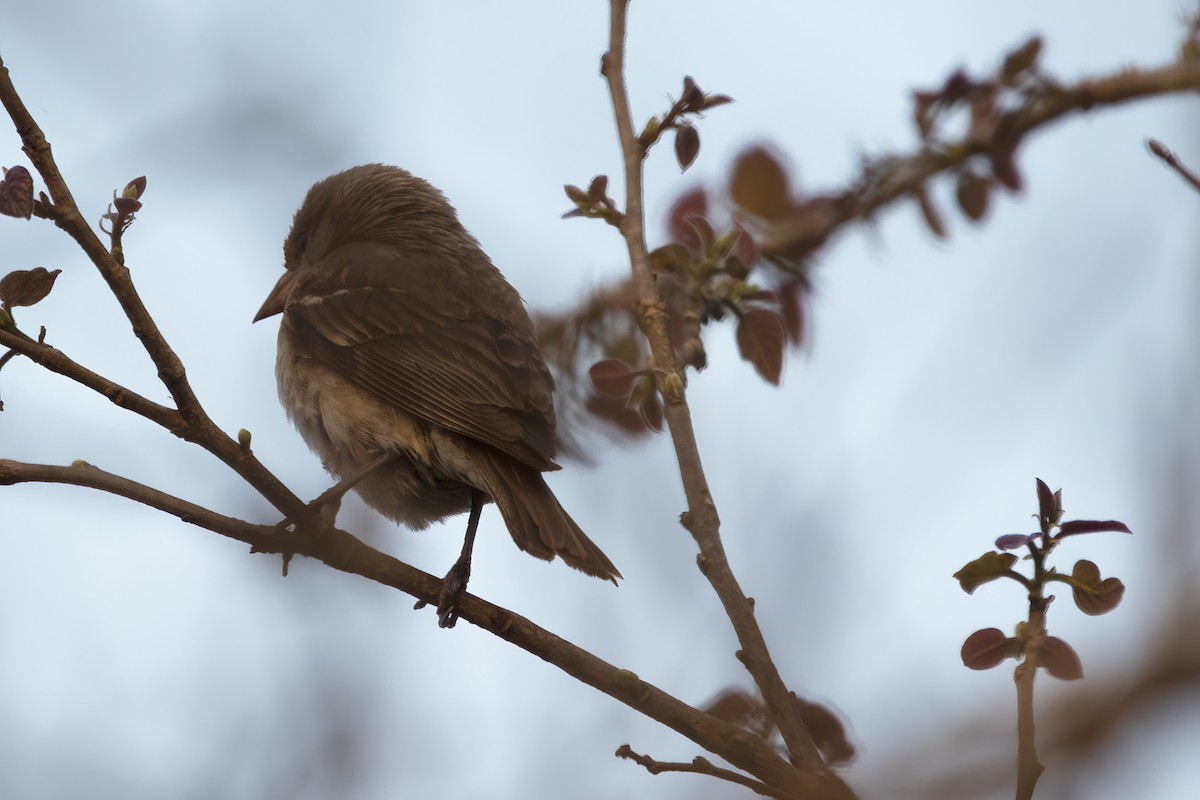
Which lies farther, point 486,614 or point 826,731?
point 486,614

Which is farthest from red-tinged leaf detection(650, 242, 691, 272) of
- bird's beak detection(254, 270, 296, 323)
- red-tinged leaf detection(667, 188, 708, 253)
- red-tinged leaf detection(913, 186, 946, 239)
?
bird's beak detection(254, 270, 296, 323)

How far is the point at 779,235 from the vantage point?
333 cm

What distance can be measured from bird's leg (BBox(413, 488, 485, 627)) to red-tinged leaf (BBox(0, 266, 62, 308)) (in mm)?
1511

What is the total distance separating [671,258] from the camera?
349 cm

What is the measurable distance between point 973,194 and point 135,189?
2.02 meters

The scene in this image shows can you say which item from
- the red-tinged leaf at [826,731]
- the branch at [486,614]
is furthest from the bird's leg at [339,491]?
the red-tinged leaf at [826,731]

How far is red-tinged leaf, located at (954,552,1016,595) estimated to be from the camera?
2482mm

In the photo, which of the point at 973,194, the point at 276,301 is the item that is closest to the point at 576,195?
the point at 973,194

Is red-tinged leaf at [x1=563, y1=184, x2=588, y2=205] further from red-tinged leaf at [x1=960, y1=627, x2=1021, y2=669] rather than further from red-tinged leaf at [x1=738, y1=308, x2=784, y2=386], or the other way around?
red-tinged leaf at [x1=960, y1=627, x2=1021, y2=669]

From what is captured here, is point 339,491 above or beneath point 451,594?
above

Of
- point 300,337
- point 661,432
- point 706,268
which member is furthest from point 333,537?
point 300,337

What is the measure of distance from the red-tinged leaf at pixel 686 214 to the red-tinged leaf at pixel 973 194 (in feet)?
2.73

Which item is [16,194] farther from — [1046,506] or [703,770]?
[1046,506]

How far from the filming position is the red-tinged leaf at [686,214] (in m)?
3.60
